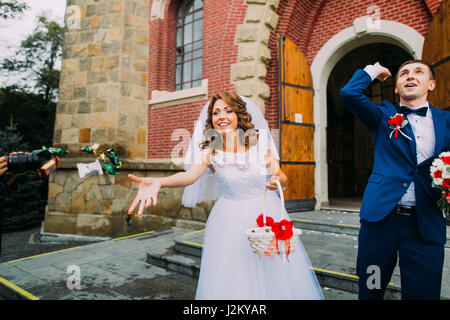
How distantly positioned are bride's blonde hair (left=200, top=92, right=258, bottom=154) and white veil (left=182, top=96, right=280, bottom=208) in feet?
0.24

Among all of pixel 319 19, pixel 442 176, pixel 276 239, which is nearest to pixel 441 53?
pixel 319 19

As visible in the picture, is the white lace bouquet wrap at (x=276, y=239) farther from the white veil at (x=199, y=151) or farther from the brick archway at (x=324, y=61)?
the brick archway at (x=324, y=61)

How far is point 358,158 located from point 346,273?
8.01m

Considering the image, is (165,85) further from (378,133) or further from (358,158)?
(358,158)

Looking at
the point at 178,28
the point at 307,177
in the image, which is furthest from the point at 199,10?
the point at 307,177

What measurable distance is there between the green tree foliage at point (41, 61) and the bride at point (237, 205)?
14859 mm

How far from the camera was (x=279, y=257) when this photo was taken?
1778 millimetres

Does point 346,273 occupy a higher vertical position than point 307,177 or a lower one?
lower

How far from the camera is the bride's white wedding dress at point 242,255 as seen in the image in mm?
1695

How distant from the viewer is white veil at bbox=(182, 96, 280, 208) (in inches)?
81.7

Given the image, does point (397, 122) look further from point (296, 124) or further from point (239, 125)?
point (296, 124)

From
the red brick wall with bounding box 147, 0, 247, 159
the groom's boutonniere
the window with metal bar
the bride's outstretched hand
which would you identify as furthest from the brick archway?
the bride's outstretched hand

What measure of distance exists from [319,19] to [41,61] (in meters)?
14.2

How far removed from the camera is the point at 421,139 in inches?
64.7
